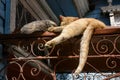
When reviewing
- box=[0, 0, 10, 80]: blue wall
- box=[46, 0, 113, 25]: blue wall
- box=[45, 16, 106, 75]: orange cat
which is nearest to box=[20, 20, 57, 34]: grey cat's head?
box=[45, 16, 106, 75]: orange cat

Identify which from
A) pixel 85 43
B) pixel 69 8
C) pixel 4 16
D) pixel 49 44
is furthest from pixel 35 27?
pixel 69 8

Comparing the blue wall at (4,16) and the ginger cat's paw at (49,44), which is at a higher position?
the blue wall at (4,16)

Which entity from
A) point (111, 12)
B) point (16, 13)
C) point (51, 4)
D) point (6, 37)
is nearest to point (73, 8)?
point (111, 12)

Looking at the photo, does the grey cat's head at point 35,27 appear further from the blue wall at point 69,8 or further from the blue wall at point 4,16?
the blue wall at point 69,8

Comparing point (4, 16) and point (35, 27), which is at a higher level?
point (4, 16)

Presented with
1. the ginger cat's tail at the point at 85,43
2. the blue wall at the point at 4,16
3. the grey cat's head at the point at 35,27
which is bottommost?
the ginger cat's tail at the point at 85,43

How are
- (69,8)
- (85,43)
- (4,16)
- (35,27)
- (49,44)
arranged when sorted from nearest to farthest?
(49,44) → (85,43) → (35,27) → (4,16) → (69,8)

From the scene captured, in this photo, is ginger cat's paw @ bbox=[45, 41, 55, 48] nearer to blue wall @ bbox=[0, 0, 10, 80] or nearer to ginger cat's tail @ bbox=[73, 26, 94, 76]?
ginger cat's tail @ bbox=[73, 26, 94, 76]

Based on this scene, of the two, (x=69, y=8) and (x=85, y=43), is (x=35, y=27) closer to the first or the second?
(x=85, y=43)

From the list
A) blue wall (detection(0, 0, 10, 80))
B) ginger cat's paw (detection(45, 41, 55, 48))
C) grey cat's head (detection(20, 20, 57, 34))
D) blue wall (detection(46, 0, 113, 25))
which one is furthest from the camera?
blue wall (detection(46, 0, 113, 25))

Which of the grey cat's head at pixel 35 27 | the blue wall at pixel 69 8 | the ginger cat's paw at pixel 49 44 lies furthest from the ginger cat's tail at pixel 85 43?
the blue wall at pixel 69 8

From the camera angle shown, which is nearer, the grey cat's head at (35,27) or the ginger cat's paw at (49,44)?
the ginger cat's paw at (49,44)

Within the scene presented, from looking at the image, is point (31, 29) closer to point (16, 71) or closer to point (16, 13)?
point (16, 71)

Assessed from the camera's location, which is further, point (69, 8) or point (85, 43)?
point (69, 8)
